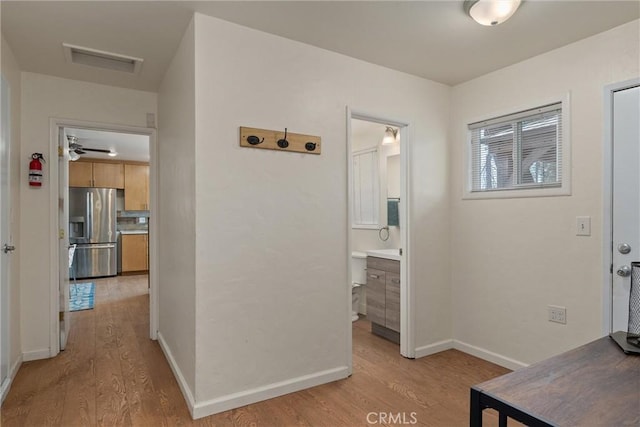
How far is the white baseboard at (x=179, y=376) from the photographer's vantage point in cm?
221

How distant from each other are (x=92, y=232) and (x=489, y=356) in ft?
23.4

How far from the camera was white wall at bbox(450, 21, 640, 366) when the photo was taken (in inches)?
95.3

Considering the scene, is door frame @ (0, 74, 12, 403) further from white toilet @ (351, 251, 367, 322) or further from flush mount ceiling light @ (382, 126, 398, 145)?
flush mount ceiling light @ (382, 126, 398, 145)

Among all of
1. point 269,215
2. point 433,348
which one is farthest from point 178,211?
point 433,348

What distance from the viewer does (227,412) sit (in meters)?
2.22

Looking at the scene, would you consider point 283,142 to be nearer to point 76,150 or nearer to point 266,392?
point 266,392

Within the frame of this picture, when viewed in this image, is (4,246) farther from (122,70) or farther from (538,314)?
(538,314)

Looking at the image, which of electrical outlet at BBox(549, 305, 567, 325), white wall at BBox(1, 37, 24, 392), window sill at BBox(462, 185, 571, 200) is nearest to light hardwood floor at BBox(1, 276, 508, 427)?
white wall at BBox(1, 37, 24, 392)

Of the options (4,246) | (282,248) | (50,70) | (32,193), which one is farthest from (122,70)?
(282,248)

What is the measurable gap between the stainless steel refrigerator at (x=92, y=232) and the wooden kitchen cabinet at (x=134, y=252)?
241 millimetres

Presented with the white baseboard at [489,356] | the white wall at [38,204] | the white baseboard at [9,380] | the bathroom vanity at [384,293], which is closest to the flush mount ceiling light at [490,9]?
the bathroom vanity at [384,293]

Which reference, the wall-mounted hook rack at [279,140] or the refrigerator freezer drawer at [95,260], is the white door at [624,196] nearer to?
the wall-mounted hook rack at [279,140]

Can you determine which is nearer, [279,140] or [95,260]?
[279,140]

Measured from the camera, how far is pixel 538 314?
274 cm
